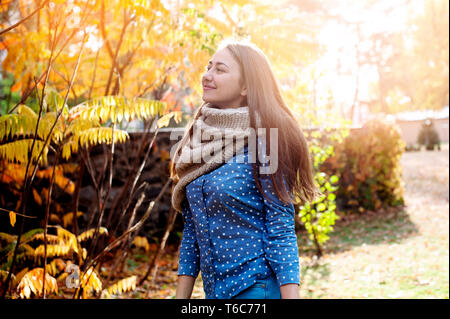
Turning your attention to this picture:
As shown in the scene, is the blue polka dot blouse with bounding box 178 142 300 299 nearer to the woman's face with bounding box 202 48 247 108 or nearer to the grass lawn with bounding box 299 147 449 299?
the woman's face with bounding box 202 48 247 108

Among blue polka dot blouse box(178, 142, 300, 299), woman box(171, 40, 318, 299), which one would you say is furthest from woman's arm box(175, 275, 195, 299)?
blue polka dot blouse box(178, 142, 300, 299)

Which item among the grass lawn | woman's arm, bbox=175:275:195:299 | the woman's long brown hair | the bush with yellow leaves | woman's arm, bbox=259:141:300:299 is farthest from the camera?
the grass lawn

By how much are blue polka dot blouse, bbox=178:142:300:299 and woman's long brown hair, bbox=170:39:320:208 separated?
0.07 m

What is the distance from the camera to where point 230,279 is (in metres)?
1.92

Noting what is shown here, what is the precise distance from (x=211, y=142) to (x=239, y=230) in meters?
0.43

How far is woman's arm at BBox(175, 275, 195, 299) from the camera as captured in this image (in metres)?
2.11

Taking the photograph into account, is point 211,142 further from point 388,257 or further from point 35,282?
point 388,257

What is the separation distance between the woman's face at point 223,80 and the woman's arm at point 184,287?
2.65 feet

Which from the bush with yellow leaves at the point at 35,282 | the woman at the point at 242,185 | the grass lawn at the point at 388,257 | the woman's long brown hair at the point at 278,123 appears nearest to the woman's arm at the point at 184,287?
the woman at the point at 242,185

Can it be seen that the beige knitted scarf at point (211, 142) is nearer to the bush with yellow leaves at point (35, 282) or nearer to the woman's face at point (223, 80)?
the woman's face at point (223, 80)

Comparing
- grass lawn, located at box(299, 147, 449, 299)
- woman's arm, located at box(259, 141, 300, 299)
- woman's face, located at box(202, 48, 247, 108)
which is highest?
woman's face, located at box(202, 48, 247, 108)

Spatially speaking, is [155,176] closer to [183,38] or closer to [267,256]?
[183,38]
